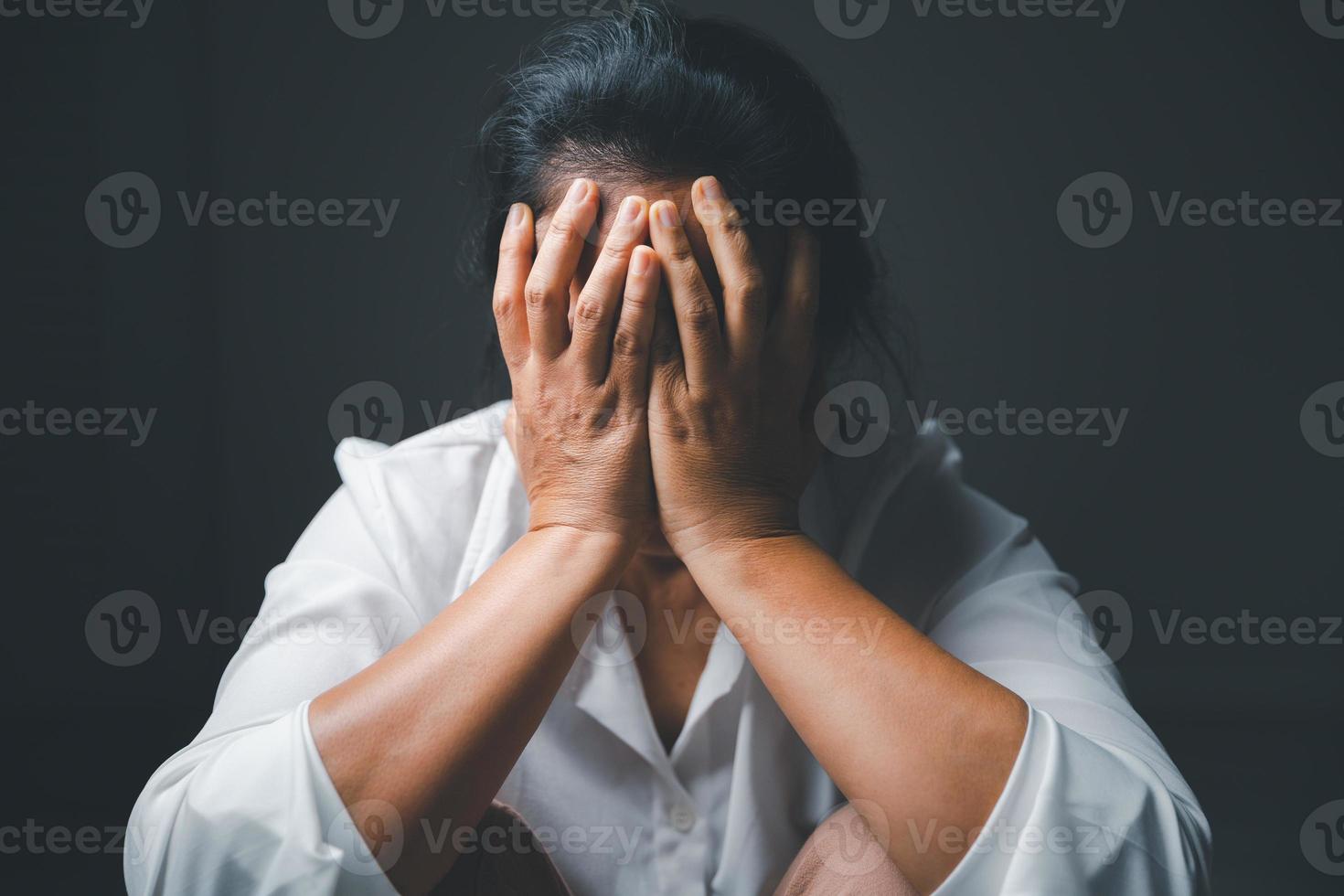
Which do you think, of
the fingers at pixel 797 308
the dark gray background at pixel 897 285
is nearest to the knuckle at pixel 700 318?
the fingers at pixel 797 308

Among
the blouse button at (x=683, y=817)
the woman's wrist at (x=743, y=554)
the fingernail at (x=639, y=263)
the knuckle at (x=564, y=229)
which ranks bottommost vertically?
the blouse button at (x=683, y=817)

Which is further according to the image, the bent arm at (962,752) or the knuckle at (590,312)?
the knuckle at (590,312)

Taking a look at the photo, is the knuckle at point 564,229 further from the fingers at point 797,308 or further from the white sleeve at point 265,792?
the white sleeve at point 265,792

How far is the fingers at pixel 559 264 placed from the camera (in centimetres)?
110

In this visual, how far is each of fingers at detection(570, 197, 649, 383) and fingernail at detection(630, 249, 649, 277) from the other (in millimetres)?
14

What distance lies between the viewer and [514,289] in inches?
45.3

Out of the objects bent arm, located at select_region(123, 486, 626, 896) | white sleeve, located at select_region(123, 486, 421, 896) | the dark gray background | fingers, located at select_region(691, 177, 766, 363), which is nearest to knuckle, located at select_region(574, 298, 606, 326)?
fingers, located at select_region(691, 177, 766, 363)

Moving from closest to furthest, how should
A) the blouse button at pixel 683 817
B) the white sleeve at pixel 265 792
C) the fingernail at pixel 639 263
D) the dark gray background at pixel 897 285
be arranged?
the white sleeve at pixel 265 792 < the fingernail at pixel 639 263 < the blouse button at pixel 683 817 < the dark gray background at pixel 897 285

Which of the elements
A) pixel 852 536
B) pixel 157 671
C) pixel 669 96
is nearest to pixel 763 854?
pixel 852 536

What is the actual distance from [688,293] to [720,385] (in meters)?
0.11

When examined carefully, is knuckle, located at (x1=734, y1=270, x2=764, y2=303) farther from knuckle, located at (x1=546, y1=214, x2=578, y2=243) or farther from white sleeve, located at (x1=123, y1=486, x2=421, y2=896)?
white sleeve, located at (x1=123, y1=486, x2=421, y2=896)

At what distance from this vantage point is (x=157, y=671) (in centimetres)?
248

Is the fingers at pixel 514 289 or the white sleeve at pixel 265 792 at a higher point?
the fingers at pixel 514 289

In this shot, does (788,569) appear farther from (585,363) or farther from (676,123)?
(676,123)
